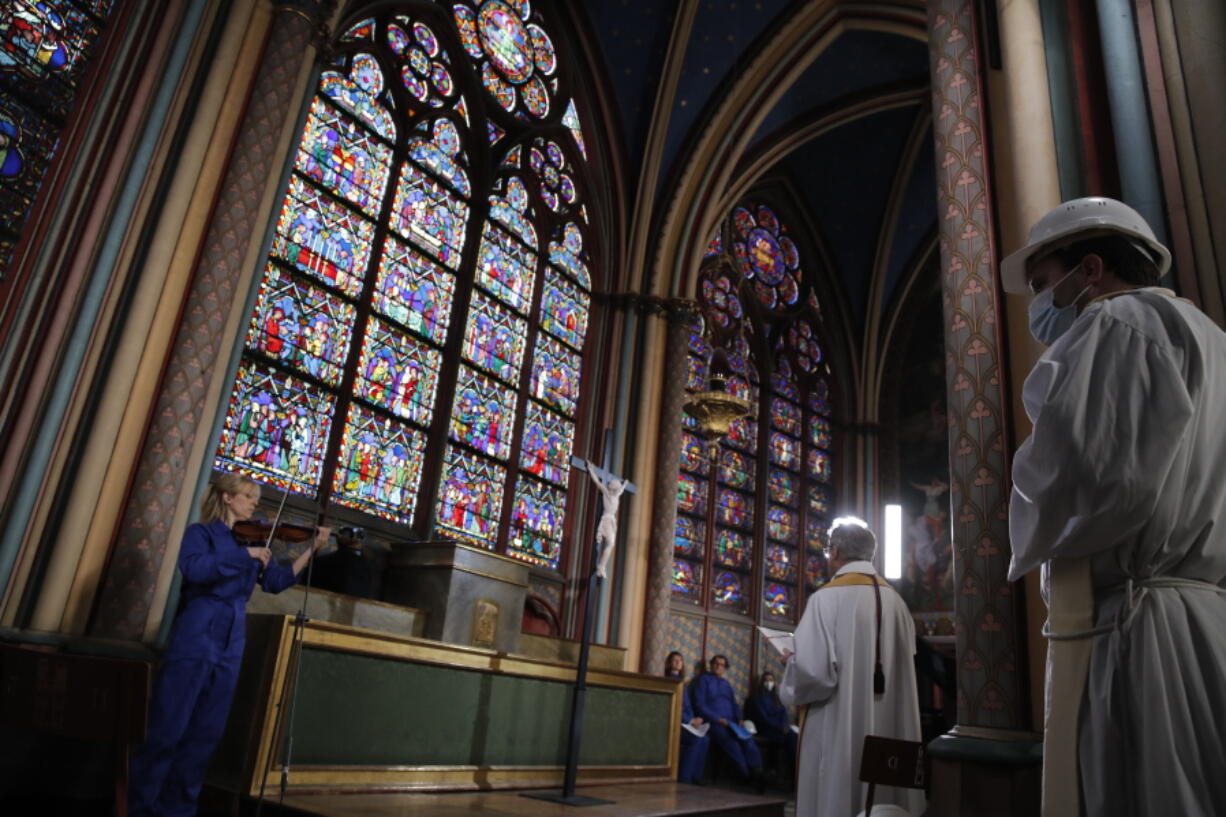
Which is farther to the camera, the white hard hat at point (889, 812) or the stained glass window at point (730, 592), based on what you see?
the stained glass window at point (730, 592)

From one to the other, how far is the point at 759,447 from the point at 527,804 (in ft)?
29.2

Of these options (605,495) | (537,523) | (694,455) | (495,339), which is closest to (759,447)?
(694,455)

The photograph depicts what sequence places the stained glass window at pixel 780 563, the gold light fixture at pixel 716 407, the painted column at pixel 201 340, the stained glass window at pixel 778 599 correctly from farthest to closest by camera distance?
the stained glass window at pixel 780 563
the stained glass window at pixel 778 599
the gold light fixture at pixel 716 407
the painted column at pixel 201 340

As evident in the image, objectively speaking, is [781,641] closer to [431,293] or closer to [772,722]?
[431,293]

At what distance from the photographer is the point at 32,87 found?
5.20m

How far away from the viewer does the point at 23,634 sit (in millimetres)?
4367

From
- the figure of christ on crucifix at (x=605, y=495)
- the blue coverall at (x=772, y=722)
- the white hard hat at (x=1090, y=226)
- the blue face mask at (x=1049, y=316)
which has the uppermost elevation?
the figure of christ on crucifix at (x=605, y=495)

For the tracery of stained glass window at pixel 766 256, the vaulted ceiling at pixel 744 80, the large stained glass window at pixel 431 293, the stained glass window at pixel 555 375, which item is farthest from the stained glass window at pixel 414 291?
the tracery of stained glass window at pixel 766 256

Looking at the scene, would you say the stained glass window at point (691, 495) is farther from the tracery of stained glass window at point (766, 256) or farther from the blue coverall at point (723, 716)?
the tracery of stained glass window at point (766, 256)

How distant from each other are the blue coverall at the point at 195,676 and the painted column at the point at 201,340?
4.02ft

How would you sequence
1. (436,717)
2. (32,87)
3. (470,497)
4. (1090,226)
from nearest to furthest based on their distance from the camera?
(1090,226), (436,717), (32,87), (470,497)

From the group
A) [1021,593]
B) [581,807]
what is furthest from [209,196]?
[1021,593]

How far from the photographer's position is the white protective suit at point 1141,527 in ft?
4.50

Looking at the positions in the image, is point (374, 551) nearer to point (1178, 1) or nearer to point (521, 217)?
point (521, 217)
